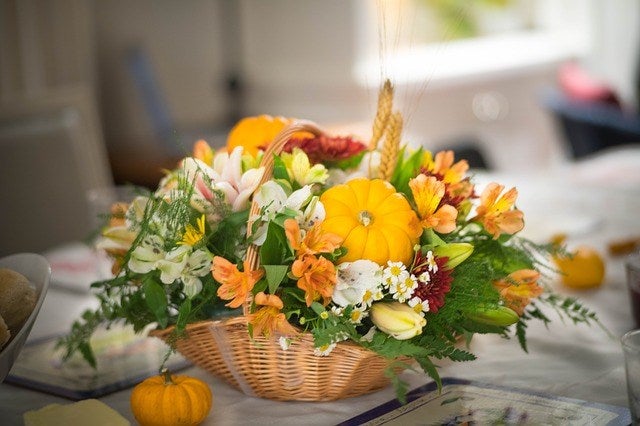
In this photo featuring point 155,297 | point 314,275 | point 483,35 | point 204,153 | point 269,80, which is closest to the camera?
point 314,275

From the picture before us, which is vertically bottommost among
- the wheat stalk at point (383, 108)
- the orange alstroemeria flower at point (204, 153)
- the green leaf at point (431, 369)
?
the green leaf at point (431, 369)

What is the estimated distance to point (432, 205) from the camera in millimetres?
973

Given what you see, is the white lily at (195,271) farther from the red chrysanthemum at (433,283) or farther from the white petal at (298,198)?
the red chrysanthemum at (433,283)

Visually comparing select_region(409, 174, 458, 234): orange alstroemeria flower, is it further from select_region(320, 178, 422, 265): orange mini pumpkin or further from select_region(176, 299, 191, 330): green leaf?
select_region(176, 299, 191, 330): green leaf

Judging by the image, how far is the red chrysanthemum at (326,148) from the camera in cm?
108

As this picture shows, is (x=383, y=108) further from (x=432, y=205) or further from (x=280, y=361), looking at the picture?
(x=280, y=361)

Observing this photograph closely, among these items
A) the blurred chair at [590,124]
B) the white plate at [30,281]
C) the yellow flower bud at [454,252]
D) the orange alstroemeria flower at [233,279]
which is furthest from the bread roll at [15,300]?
the blurred chair at [590,124]

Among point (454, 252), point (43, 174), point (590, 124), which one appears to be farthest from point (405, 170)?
point (590, 124)

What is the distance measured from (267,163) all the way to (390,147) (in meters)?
0.14

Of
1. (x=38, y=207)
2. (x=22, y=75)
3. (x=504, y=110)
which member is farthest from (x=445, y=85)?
(x=38, y=207)

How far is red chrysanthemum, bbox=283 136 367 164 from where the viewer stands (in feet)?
3.56

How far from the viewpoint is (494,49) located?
486 cm

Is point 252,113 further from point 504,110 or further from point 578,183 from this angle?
point 578,183

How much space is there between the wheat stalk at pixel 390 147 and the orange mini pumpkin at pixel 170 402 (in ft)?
1.00
